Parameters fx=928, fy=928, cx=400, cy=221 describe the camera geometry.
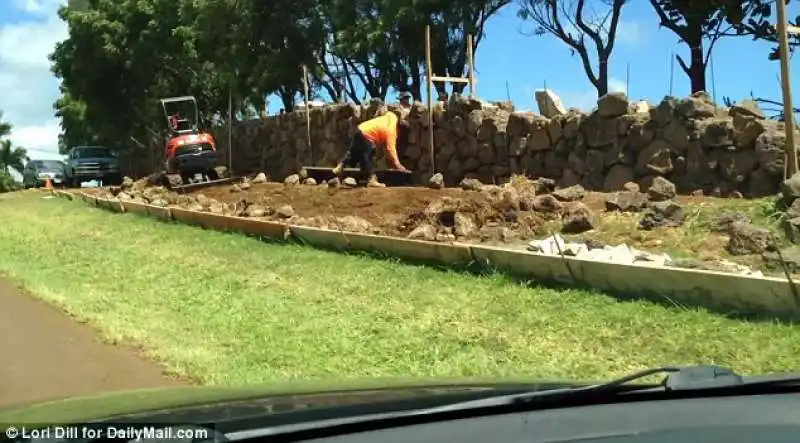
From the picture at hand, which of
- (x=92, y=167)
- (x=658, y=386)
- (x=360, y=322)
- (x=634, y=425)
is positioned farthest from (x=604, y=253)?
(x=92, y=167)

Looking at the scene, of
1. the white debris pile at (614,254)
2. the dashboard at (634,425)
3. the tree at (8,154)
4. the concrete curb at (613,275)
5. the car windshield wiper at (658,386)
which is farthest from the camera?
the tree at (8,154)

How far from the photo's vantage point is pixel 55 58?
39.7 m

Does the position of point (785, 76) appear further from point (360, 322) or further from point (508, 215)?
point (360, 322)

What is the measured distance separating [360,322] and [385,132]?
28.3 feet

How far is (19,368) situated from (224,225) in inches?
289

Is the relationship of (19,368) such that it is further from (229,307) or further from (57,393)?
(229,307)

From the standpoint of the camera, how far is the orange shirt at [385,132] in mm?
16312

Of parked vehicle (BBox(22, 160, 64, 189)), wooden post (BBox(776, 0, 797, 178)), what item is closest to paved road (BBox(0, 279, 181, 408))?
wooden post (BBox(776, 0, 797, 178))

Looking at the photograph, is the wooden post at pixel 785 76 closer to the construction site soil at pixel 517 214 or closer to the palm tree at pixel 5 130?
the construction site soil at pixel 517 214

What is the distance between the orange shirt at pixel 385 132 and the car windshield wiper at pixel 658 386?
13.6 m

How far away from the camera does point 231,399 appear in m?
3.16


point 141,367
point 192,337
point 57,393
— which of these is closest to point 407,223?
point 192,337

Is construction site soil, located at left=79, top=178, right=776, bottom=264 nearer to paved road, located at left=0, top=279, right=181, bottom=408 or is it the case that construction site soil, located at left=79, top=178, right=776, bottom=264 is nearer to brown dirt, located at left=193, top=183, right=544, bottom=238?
brown dirt, located at left=193, top=183, right=544, bottom=238

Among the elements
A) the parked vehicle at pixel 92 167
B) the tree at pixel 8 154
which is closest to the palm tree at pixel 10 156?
the tree at pixel 8 154
